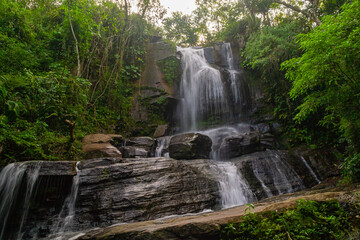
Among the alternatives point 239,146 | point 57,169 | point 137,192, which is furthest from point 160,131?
point 57,169

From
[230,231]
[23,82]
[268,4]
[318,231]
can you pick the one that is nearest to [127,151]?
[23,82]

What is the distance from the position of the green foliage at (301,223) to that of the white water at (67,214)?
3.74m

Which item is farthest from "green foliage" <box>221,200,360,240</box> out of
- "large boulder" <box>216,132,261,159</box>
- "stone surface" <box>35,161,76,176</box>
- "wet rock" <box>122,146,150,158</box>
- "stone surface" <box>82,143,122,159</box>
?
"large boulder" <box>216,132,261,159</box>

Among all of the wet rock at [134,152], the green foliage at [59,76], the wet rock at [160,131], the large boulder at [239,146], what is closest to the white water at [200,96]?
the wet rock at [160,131]

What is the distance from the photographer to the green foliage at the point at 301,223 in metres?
2.07

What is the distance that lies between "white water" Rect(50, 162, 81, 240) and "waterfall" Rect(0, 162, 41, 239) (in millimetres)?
669

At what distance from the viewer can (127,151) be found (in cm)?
786

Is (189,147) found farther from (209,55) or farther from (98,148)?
(209,55)

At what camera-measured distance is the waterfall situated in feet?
13.2

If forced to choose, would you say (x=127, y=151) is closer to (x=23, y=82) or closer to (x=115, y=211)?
(x=115, y=211)

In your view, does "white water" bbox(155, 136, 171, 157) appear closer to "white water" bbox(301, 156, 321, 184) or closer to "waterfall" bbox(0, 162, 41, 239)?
"waterfall" bbox(0, 162, 41, 239)

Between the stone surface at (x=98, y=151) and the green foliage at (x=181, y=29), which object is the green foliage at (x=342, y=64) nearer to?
the stone surface at (x=98, y=151)

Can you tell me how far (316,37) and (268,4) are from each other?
38.2 ft

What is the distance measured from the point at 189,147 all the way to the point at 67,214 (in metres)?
4.64
